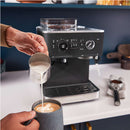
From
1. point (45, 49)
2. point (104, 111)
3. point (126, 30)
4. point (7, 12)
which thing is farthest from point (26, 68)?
point (126, 30)

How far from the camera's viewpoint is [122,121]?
1.14 metres

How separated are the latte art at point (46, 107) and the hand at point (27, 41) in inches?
10.9

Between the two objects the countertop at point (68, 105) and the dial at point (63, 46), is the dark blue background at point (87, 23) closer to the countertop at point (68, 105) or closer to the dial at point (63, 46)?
the countertop at point (68, 105)

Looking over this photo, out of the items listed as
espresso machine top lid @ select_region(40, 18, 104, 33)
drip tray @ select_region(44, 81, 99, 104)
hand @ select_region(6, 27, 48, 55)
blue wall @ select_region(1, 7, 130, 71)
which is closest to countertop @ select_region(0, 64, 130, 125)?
drip tray @ select_region(44, 81, 99, 104)

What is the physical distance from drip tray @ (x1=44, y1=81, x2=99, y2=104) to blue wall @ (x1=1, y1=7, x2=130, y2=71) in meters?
0.52

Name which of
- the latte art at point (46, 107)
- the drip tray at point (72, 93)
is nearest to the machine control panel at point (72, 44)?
the drip tray at point (72, 93)

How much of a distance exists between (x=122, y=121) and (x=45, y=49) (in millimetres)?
719

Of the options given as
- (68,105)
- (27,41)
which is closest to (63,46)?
(27,41)

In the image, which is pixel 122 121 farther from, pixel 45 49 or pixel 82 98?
pixel 45 49

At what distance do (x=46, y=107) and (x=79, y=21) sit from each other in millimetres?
936

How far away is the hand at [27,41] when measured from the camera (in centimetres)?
81

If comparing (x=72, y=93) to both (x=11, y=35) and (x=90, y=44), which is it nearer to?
(x=90, y=44)

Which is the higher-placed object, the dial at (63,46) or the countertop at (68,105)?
the dial at (63,46)

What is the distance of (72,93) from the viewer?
0.89 metres
